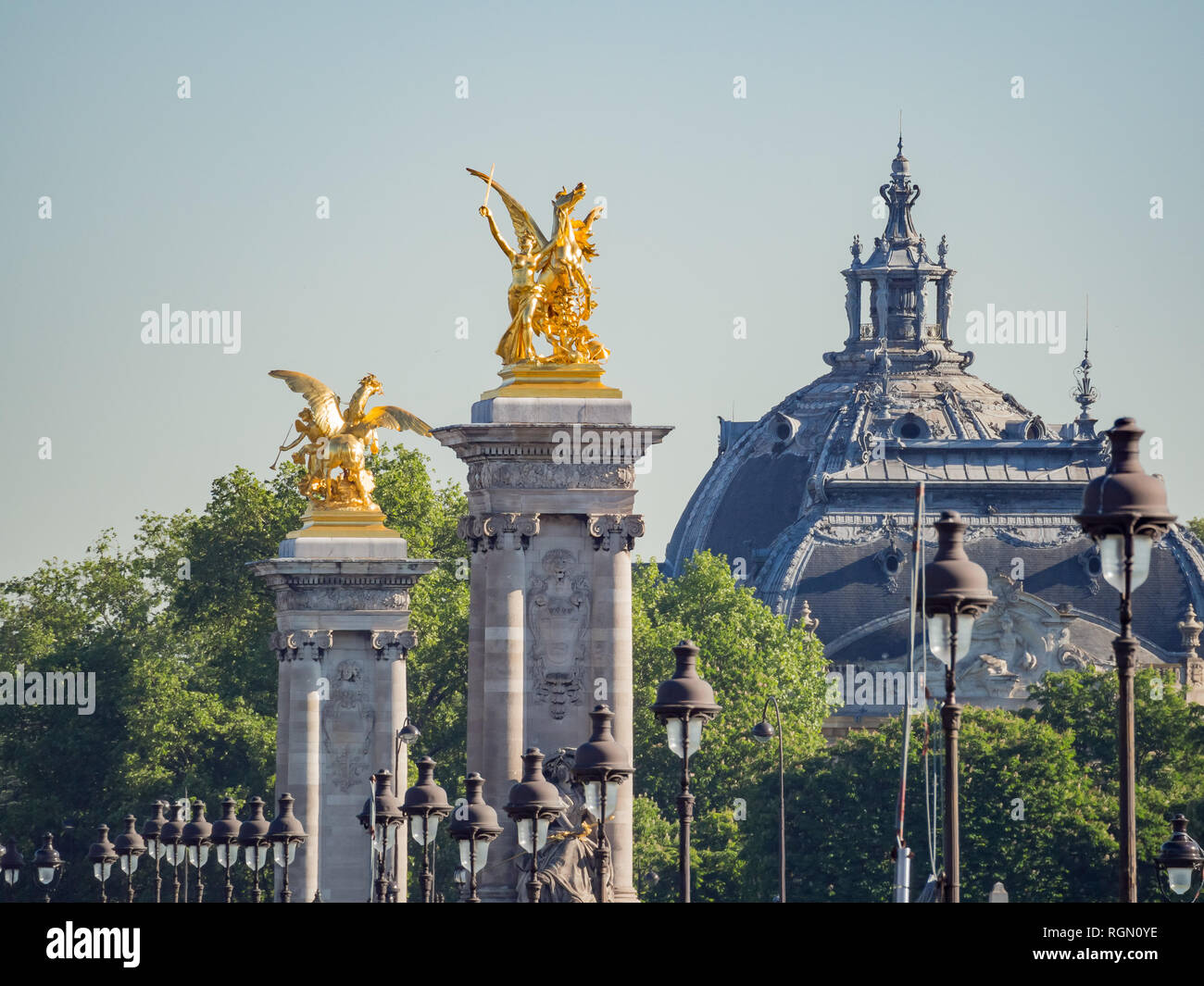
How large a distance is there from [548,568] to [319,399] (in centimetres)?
2552

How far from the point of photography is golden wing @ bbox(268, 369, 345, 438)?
88812mm

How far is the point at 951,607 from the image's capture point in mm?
36719

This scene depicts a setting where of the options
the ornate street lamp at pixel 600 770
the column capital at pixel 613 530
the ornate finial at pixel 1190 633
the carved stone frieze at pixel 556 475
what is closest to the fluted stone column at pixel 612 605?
the column capital at pixel 613 530

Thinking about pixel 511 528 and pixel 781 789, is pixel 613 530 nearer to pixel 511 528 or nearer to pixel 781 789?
pixel 511 528

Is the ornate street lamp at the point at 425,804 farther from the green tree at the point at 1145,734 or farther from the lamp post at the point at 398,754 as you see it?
the green tree at the point at 1145,734

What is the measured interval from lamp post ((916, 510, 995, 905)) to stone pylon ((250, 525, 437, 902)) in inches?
1941

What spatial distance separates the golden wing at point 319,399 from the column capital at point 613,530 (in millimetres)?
25204

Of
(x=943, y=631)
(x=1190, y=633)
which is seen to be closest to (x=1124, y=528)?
(x=943, y=631)

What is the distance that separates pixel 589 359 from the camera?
215 feet

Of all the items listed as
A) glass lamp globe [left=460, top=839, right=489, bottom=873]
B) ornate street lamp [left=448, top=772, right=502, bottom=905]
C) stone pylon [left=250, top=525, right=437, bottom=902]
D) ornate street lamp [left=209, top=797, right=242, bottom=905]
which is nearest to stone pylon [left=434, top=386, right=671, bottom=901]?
glass lamp globe [left=460, top=839, right=489, bottom=873]

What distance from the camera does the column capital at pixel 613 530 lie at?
211 ft

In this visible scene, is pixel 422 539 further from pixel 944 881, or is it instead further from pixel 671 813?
pixel 944 881

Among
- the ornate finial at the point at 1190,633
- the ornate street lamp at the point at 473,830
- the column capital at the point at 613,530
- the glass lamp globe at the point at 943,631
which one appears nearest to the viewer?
the glass lamp globe at the point at 943,631

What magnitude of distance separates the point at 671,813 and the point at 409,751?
982 cm
